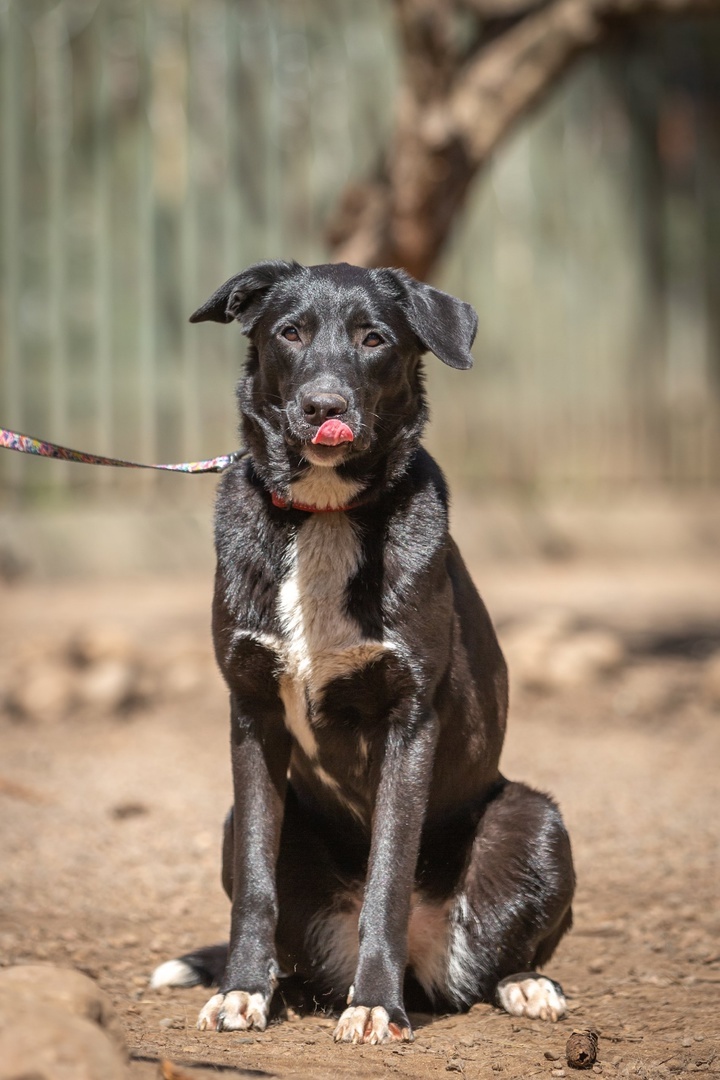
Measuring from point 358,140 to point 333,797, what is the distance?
235 inches

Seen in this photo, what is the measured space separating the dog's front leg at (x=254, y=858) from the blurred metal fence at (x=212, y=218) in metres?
4.99

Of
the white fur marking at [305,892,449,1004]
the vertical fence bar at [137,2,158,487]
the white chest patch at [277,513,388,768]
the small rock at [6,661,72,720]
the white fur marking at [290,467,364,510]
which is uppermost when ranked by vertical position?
the vertical fence bar at [137,2,158,487]

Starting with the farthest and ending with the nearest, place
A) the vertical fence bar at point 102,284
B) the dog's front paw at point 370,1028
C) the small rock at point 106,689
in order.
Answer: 1. the vertical fence bar at point 102,284
2. the small rock at point 106,689
3. the dog's front paw at point 370,1028

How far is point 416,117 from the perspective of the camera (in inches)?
221

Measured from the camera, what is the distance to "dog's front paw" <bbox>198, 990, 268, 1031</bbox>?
9.02 ft

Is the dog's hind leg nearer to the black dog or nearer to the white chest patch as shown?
the black dog

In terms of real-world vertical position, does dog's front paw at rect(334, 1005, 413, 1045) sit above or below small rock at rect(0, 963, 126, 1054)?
below

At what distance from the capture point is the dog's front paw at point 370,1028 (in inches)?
106

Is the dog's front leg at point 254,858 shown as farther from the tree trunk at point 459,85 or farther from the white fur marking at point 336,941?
the tree trunk at point 459,85

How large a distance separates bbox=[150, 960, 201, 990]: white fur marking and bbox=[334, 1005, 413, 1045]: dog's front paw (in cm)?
53

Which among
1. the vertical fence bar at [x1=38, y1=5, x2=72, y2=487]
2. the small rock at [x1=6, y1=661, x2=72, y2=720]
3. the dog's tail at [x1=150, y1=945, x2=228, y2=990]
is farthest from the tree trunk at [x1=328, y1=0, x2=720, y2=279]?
the dog's tail at [x1=150, y1=945, x2=228, y2=990]

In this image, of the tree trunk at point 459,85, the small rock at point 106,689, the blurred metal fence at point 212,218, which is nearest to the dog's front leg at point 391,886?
the small rock at point 106,689

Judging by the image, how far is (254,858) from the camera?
9.49ft

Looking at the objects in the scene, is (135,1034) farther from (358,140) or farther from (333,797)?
(358,140)
